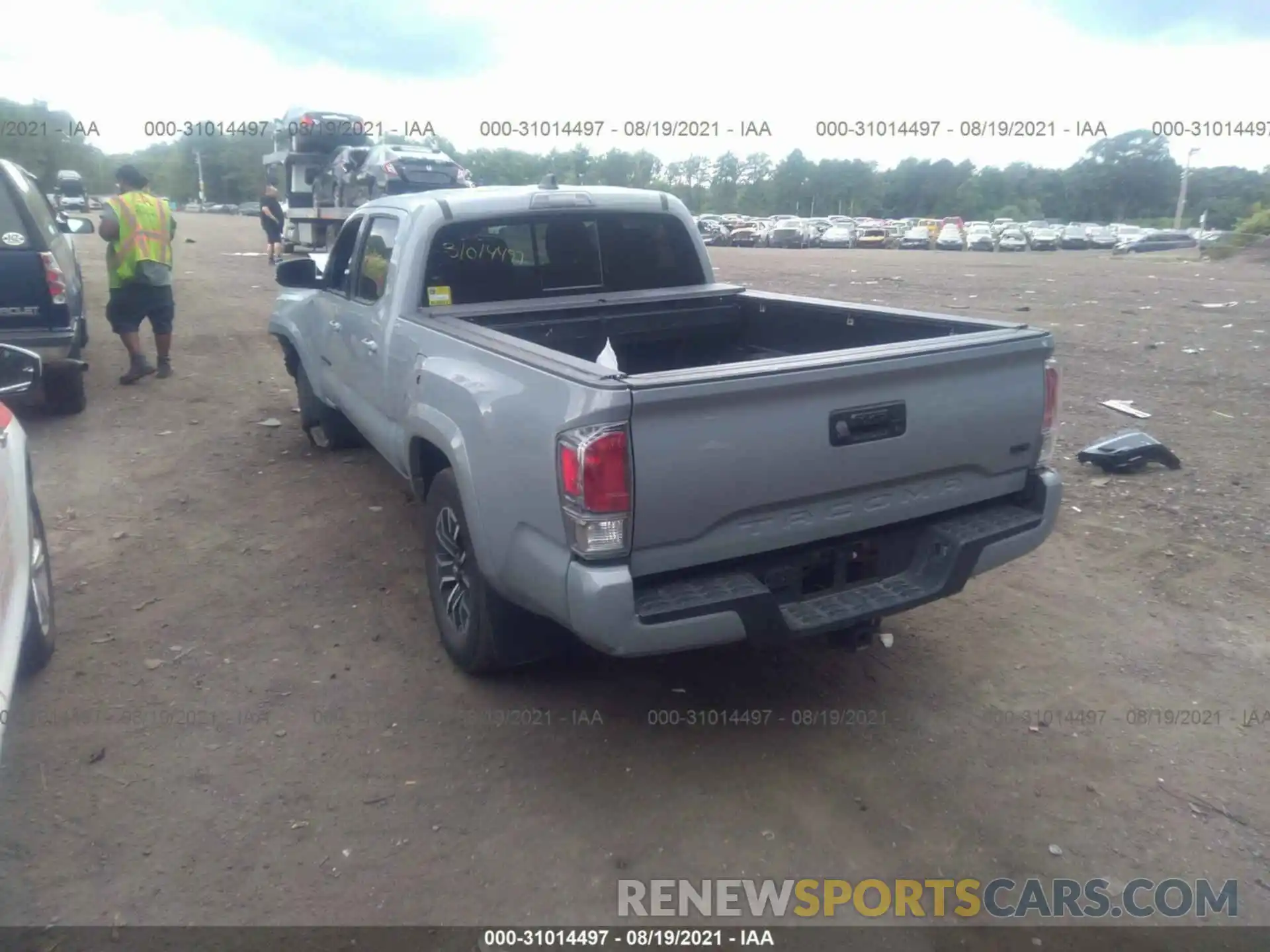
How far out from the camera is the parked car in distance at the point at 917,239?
4275 centimetres

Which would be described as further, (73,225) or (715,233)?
(715,233)

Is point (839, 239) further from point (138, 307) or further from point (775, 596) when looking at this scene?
point (775, 596)

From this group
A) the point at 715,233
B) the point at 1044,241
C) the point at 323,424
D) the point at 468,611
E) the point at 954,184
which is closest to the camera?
the point at 468,611

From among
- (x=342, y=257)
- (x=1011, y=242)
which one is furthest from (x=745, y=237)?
(x=342, y=257)

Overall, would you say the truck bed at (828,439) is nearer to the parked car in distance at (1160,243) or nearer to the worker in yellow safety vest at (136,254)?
the worker in yellow safety vest at (136,254)

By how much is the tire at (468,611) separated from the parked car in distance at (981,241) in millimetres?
41641

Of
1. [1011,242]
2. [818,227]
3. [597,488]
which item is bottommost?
[1011,242]

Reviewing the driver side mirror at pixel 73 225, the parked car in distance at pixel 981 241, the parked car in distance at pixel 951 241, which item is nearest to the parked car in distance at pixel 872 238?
the parked car in distance at pixel 951 241

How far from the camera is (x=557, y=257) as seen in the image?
5121 millimetres

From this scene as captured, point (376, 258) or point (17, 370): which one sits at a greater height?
point (376, 258)

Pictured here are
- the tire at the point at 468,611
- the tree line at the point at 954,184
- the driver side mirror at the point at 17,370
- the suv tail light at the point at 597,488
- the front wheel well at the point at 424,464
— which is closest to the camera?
the suv tail light at the point at 597,488

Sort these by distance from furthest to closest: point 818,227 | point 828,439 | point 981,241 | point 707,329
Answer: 1. point 818,227
2. point 981,241
3. point 707,329
4. point 828,439

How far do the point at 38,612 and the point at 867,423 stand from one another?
3.34m

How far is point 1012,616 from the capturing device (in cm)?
465
